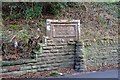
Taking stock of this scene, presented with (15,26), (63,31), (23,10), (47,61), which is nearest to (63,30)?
(63,31)

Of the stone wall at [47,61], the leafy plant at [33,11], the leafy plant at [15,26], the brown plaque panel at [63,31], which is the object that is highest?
the leafy plant at [33,11]

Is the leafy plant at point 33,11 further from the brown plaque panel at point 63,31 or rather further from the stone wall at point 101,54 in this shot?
the stone wall at point 101,54

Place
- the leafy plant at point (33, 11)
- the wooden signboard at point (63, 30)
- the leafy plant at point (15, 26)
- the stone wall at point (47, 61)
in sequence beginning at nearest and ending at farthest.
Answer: the stone wall at point (47, 61) → the wooden signboard at point (63, 30) → the leafy plant at point (15, 26) → the leafy plant at point (33, 11)

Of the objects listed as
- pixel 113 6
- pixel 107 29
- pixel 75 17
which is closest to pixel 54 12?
pixel 75 17

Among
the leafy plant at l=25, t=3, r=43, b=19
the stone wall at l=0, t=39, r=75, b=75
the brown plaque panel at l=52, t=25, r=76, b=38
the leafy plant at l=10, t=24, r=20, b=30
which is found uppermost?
the leafy plant at l=25, t=3, r=43, b=19

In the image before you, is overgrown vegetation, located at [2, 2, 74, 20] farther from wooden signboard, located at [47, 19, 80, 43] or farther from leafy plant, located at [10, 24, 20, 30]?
wooden signboard, located at [47, 19, 80, 43]

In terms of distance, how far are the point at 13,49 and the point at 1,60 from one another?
590 millimetres

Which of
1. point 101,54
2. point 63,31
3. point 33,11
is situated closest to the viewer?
point 63,31

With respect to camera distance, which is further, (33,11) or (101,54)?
(33,11)

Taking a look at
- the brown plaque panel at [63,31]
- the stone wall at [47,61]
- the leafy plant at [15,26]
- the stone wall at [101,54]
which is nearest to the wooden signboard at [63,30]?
the brown plaque panel at [63,31]

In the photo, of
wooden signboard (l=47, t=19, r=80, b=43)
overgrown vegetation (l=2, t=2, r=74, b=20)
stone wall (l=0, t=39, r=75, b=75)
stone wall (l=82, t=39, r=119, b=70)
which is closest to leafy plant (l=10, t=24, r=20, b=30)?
overgrown vegetation (l=2, t=2, r=74, b=20)

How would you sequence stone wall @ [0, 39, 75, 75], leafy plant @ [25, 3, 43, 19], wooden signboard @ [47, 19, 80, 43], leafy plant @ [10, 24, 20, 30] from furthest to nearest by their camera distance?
1. leafy plant @ [25, 3, 43, 19]
2. leafy plant @ [10, 24, 20, 30]
3. wooden signboard @ [47, 19, 80, 43]
4. stone wall @ [0, 39, 75, 75]

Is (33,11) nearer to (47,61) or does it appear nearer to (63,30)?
(63,30)

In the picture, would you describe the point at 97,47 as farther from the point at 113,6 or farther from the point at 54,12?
the point at 113,6
